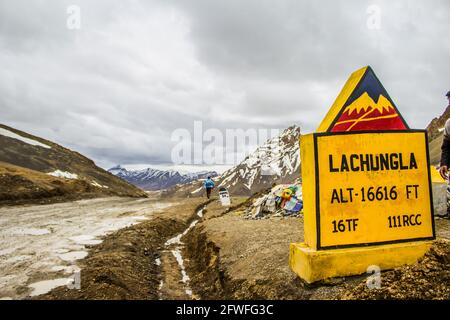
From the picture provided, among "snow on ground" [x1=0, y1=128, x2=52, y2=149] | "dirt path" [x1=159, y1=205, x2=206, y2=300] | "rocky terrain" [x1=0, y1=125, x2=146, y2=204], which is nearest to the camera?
"dirt path" [x1=159, y1=205, x2=206, y2=300]

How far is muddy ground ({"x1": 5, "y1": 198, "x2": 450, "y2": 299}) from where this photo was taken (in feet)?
13.7

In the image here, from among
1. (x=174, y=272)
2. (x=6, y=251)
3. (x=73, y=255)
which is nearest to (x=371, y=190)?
(x=174, y=272)

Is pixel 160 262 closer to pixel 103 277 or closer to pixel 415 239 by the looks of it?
pixel 103 277

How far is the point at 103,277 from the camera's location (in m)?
6.12

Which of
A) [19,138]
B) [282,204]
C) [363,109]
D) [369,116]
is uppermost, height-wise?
[19,138]

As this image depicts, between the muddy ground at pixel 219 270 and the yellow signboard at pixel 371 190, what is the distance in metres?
0.51

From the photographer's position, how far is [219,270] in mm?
7047

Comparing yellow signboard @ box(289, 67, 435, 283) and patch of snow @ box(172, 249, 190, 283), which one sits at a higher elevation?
yellow signboard @ box(289, 67, 435, 283)

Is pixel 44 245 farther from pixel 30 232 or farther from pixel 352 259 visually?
pixel 352 259

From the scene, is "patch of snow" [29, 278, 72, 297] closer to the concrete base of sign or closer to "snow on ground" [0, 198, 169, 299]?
"snow on ground" [0, 198, 169, 299]

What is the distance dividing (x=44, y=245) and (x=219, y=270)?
5.14m

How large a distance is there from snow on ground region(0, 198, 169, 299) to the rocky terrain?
9.49 meters

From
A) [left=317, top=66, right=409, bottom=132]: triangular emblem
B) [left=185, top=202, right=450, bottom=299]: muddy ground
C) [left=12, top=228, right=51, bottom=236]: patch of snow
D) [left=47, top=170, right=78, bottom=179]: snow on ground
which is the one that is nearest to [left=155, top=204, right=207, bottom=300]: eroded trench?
[left=185, top=202, right=450, bottom=299]: muddy ground

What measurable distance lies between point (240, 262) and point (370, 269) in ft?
10.1
